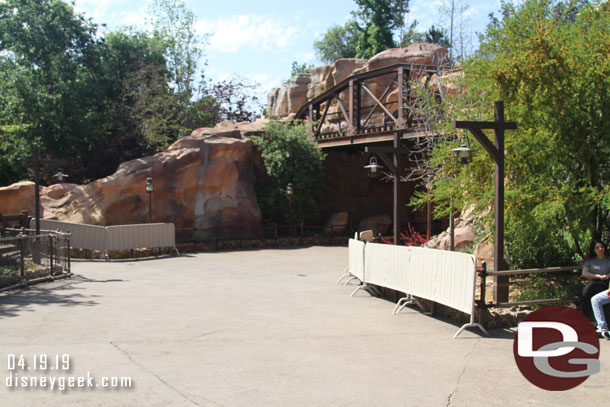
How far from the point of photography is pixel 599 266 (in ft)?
29.7

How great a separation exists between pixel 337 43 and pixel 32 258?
180 feet

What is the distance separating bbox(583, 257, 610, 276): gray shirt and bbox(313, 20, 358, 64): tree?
181 feet

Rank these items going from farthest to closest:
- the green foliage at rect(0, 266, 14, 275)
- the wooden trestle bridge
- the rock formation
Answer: the rock formation < the wooden trestle bridge < the green foliage at rect(0, 266, 14, 275)

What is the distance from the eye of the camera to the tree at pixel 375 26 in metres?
47.6

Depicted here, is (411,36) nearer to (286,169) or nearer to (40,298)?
(286,169)

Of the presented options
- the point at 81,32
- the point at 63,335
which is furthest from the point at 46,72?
the point at 63,335

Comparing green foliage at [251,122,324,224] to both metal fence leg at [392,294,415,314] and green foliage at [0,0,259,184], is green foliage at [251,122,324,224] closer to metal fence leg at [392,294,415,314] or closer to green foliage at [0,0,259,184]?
green foliage at [0,0,259,184]

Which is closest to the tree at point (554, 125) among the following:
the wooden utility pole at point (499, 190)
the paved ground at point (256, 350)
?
the wooden utility pole at point (499, 190)

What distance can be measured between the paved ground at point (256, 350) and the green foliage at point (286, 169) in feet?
46.5

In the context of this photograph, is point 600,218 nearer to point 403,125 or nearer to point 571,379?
point 571,379

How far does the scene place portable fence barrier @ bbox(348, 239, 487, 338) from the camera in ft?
28.2

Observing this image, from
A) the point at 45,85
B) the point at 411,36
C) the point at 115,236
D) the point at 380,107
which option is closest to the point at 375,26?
the point at 411,36

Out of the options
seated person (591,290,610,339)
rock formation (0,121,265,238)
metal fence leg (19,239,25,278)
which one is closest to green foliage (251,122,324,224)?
rock formation (0,121,265,238)

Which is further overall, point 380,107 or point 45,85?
point 45,85
